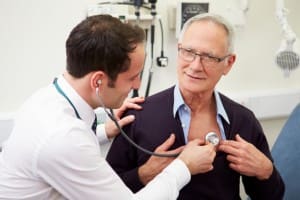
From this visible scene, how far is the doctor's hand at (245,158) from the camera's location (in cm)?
145

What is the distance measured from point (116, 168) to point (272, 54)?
1428mm

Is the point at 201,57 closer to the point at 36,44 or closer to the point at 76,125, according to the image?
the point at 76,125

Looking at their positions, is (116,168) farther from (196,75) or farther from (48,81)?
(48,81)

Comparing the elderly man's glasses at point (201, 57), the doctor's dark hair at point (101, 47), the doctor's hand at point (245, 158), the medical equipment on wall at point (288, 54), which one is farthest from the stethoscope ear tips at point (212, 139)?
the medical equipment on wall at point (288, 54)

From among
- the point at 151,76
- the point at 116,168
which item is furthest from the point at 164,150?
the point at 151,76

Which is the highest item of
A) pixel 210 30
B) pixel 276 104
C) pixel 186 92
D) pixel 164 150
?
pixel 210 30

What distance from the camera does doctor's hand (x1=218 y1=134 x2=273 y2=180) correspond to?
1454 millimetres

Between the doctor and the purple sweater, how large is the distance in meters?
0.34

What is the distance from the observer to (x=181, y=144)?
151 cm

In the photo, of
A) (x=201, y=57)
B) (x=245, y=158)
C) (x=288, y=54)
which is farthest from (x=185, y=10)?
(x=245, y=158)

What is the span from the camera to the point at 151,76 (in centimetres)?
221

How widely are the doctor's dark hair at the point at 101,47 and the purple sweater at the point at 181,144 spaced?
453 mm

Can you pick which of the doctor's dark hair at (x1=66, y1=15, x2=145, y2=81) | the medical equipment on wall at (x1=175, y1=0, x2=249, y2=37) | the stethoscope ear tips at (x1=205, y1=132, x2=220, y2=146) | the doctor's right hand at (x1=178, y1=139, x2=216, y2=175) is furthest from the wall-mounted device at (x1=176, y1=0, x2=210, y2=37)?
the doctor's dark hair at (x1=66, y1=15, x2=145, y2=81)

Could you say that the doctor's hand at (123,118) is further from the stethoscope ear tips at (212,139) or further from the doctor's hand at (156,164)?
the stethoscope ear tips at (212,139)
